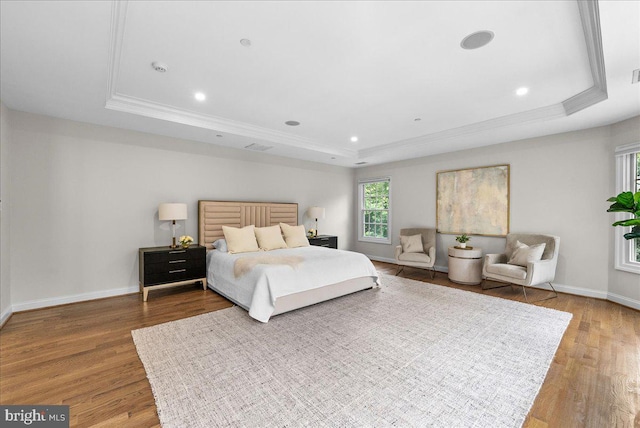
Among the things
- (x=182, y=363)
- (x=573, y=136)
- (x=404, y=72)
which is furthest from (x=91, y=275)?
(x=573, y=136)

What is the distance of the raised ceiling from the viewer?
6.14 feet

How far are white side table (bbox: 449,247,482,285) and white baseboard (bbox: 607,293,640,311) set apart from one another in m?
1.63

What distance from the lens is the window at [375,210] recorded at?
6.88 m

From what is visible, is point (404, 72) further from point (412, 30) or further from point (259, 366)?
point (259, 366)

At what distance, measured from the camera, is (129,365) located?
2205mm

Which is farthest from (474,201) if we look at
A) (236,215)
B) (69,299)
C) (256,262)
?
(69,299)

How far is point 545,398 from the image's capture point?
1827mm

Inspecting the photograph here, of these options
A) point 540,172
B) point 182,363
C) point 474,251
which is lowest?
point 182,363

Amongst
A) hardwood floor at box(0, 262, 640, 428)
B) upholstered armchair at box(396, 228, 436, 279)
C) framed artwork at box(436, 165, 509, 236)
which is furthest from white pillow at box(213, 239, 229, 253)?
framed artwork at box(436, 165, 509, 236)

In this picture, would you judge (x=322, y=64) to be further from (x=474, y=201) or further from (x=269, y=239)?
(x=474, y=201)

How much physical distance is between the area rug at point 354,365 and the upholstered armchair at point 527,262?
63 centimetres

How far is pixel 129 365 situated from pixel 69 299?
7.88ft

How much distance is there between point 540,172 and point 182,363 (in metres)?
5.71

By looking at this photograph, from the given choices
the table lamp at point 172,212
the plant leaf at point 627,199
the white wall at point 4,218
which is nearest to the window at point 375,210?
the table lamp at point 172,212
